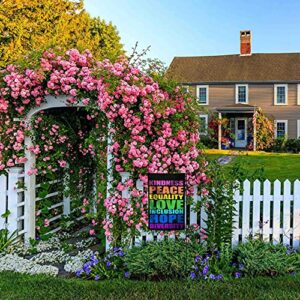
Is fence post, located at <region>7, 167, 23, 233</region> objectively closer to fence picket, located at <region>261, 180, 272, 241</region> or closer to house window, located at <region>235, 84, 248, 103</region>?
fence picket, located at <region>261, 180, 272, 241</region>

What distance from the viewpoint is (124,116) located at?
478cm

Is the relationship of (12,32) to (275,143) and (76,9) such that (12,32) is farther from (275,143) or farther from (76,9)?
(275,143)

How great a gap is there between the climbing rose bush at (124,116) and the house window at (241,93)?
2261 centimetres

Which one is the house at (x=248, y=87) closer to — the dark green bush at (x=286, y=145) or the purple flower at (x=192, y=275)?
the dark green bush at (x=286, y=145)

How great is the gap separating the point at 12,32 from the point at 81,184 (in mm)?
17093

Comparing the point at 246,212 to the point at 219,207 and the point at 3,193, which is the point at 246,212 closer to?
the point at 219,207

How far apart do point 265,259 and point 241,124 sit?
23410mm

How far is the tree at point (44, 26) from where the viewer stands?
21.2m

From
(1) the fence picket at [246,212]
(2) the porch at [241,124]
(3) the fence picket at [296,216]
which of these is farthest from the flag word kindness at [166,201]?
(2) the porch at [241,124]

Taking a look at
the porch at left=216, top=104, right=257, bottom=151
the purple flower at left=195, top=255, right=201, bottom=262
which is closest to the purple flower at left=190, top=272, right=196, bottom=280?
the purple flower at left=195, top=255, right=201, bottom=262

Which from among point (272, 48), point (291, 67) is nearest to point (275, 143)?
point (291, 67)

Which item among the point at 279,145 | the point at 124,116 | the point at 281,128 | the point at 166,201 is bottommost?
the point at 166,201

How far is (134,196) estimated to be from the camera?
484 cm

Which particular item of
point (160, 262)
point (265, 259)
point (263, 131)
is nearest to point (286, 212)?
point (265, 259)
